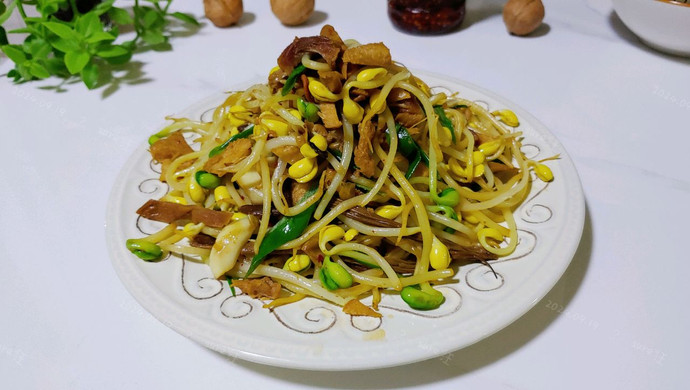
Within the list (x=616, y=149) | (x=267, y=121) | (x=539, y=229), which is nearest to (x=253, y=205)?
(x=267, y=121)

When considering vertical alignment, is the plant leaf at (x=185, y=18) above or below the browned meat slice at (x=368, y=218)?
below

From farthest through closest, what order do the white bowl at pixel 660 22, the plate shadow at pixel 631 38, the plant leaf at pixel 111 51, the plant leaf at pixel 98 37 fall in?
the plate shadow at pixel 631 38 < the plant leaf at pixel 111 51 < the plant leaf at pixel 98 37 < the white bowl at pixel 660 22

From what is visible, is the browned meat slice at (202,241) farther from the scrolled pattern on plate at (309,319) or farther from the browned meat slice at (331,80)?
the browned meat slice at (331,80)

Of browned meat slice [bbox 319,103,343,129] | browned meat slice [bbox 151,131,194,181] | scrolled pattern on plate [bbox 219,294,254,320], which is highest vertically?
browned meat slice [bbox 319,103,343,129]

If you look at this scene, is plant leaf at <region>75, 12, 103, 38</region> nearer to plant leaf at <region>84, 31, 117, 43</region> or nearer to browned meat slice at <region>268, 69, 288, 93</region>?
plant leaf at <region>84, 31, 117, 43</region>

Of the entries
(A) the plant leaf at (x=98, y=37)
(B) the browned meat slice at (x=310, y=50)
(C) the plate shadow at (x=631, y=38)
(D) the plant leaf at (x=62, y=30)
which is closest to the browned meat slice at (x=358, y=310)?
(B) the browned meat slice at (x=310, y=50)

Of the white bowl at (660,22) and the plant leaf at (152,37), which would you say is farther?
the plant leaf at (152,37)

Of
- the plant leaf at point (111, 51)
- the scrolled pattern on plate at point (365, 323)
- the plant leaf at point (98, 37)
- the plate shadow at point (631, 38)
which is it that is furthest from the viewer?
→ the plate shadow at point (631, 38)

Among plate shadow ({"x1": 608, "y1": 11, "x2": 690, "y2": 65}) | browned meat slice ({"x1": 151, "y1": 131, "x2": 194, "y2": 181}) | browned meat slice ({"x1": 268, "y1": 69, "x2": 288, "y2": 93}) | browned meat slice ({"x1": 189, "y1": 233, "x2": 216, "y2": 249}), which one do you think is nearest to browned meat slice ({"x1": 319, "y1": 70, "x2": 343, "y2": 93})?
browned meat slice ({"x1": 268, "y1": 69, "x2": 288, "y2": 93})
